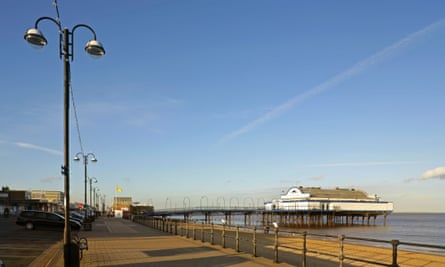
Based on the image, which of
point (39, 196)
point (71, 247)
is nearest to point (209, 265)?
point (71, 247)

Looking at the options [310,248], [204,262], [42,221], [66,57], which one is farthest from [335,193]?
[66,57]

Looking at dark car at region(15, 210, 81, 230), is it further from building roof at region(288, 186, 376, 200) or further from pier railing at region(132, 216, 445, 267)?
building roof at region(288, 186, 376, 200)

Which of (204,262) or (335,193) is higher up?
(204,262)

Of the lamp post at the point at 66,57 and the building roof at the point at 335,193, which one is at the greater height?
the lamp post at the point at 66,57

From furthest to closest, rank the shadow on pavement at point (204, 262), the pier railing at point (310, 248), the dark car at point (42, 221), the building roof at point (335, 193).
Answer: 1. the building roof at point (335, 193)
2. the dark car at point (42, 221)
3. the shadow on pavement at point (204, 262)
4. the pier railing at point (310, 248)

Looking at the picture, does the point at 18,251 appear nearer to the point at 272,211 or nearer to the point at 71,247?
the point at 71,247

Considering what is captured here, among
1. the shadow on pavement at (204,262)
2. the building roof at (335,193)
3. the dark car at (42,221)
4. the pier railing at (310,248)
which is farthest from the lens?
the building roof at (335,193)

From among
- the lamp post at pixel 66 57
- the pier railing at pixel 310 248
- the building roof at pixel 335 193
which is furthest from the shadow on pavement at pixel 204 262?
the building roof at pixel 335 193

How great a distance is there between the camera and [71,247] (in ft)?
32.5

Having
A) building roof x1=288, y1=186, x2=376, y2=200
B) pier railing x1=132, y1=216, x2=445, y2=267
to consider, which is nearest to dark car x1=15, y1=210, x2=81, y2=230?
pier railing x1=132, y1=216, x2=445, y2=267

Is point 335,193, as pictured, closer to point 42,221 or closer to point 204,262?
point 42,221

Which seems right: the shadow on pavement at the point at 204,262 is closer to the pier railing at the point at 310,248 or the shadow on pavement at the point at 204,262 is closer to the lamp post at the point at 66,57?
the pier railing at the point at 310,248

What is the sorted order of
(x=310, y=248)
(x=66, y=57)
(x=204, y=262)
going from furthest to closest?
(x=310, y=248) → (x=204, y=262) → (x=66, y=57)

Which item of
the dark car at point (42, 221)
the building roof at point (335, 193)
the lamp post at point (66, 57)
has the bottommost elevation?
the building roof at point (335, 193)
